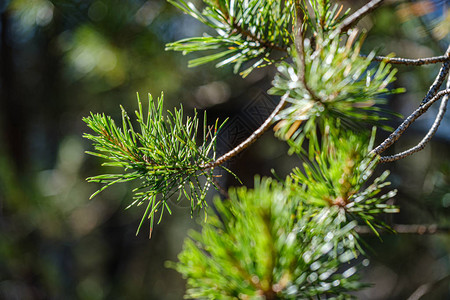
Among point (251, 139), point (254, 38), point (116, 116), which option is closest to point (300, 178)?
point (251, 139)

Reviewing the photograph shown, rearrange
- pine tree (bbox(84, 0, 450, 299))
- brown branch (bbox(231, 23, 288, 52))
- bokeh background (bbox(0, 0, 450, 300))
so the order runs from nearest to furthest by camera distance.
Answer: pine tree (bbox(84, 0, 450, 299)), brown branch (bbox(231, 23, 288, 52)), bokeh background (bbox(0, 0, 450, 300))

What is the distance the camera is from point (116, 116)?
4.37ft

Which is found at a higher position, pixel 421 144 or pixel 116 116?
pixel 116 116

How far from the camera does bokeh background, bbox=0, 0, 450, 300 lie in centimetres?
102

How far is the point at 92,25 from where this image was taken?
1.01m

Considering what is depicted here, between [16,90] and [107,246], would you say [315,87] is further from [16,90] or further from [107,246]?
[107,246]

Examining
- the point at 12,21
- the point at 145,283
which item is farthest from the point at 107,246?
the point at 12,21

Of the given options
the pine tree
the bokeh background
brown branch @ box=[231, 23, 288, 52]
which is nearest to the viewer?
the pine tree

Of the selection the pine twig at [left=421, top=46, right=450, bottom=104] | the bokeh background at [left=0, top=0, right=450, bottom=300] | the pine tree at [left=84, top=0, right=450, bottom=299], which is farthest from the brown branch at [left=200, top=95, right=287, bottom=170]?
the bokeh background at [left=0, top=0, right=450, bottom=300]

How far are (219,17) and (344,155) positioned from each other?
0.60ft

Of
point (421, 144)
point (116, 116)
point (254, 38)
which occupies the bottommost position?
point (421, 144)

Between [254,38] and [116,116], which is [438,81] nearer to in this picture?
[254,38]

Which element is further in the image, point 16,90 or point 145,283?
point 145,283

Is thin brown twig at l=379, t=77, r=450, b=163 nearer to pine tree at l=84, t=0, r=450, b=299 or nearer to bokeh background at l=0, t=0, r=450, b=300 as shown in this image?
pine tree at l=84, t=0, r=450, b=299
